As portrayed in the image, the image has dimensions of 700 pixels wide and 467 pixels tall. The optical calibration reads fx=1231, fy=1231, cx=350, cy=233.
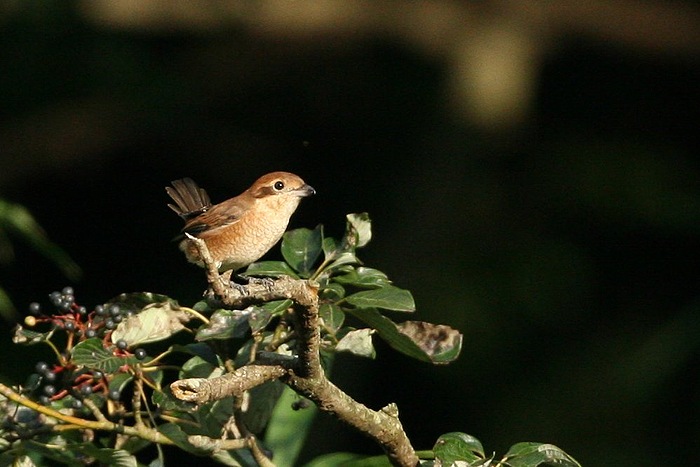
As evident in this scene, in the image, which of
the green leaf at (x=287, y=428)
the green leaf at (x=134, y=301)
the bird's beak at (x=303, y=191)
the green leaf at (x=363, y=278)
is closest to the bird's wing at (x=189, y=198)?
the bird's beak at (x=303, y=191)

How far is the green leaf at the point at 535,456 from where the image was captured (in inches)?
71.8

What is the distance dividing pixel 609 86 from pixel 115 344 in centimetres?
527

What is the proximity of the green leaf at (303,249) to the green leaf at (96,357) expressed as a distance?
0.36m

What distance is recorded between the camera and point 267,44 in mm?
7035

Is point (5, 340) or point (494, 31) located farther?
point (494, 31)

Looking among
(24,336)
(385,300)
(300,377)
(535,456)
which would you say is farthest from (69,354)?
(535,456)

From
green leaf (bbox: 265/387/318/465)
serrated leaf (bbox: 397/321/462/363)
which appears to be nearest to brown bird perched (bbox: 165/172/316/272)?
green leaf (bbox: 265/387/318/465)

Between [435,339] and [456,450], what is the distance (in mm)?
283

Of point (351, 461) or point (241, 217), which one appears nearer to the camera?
point (351, 461)

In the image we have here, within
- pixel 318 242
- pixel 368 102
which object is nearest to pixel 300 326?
pixel 318 242

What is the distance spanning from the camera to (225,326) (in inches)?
76.9

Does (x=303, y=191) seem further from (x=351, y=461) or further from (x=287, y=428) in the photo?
(x=351, y=461)

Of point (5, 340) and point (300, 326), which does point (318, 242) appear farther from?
point (5, 340)

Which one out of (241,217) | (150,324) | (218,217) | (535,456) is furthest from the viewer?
(218,217)
